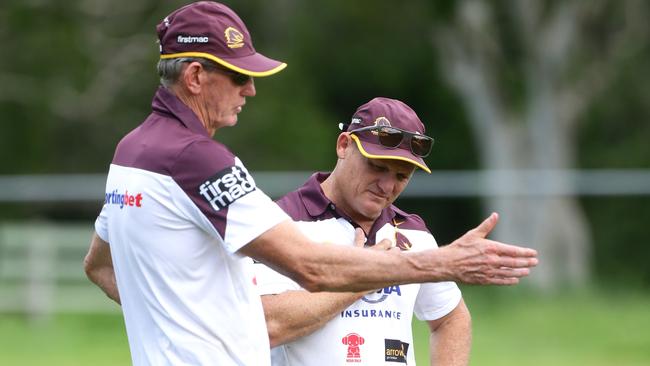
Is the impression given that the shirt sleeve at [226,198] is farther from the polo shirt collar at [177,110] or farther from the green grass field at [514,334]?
the green grass field at [514,334]

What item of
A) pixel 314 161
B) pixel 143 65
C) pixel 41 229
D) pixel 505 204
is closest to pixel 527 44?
pixel 505 204

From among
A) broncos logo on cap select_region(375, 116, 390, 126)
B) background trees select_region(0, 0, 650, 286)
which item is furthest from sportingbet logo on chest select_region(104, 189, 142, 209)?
background trees select_region(0, 0, 650, 286)

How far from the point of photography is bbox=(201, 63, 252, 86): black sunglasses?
14.9ft

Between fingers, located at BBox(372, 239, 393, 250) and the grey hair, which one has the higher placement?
the grey hair

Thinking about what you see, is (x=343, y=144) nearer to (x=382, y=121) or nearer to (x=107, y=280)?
(x=382, y=121)

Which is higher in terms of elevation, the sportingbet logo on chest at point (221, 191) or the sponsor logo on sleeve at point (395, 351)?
the sportingbet logo on chest at point (221, 191)

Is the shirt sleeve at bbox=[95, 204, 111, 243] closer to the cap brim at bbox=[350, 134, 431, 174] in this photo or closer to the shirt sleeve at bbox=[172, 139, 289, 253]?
the shirt sleeve at bbox=[172, 139, 289, 253]

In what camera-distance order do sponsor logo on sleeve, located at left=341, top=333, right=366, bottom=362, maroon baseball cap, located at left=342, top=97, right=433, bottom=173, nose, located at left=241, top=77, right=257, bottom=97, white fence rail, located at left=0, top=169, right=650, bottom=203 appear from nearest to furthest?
nose, located at left=241, top=77, right=257, bottom=97 < sponsor logo on sleeve, located at left=341, top=333, right=366, bottom=362 < maroon baseball cap, located at left=342, top=97, right=433, bottom=173 < white fence rail, located at left=0, top=169, right=650, bottom=203

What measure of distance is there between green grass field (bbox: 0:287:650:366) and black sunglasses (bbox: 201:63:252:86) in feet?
26.2

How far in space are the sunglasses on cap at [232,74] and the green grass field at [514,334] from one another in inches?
315

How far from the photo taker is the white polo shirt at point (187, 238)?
14.3ft

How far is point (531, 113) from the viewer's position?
25812mm

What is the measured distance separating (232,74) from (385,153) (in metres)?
0.76

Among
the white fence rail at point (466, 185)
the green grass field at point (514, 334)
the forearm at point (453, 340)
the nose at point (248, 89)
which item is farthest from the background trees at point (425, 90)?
the nose at point (248, 89)
